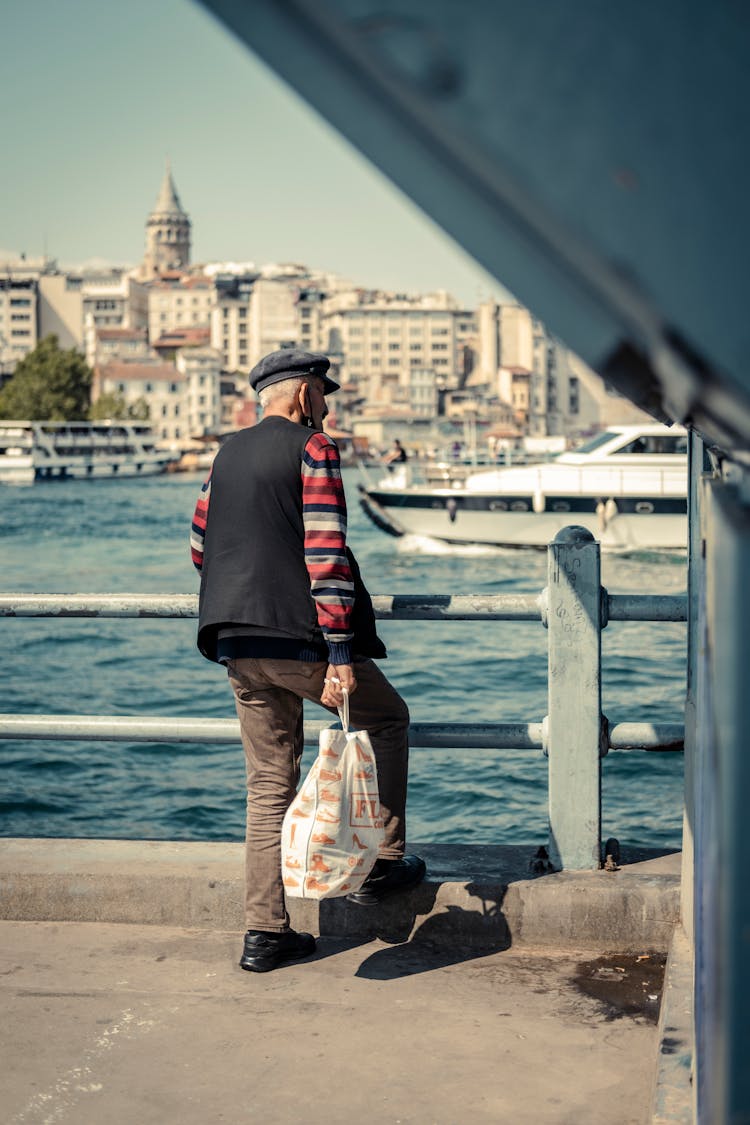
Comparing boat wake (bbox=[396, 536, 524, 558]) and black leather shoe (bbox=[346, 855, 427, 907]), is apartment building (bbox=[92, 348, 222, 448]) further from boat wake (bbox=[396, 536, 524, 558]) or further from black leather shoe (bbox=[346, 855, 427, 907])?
black leather shoe (bbox=[346, 855, 427, 907])

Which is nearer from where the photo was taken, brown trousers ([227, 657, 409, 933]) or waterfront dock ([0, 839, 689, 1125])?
waterfront dock ([0, 839, 689, 1125])

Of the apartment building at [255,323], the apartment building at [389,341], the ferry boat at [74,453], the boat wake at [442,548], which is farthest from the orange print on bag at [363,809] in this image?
the apartment building at [255,323]

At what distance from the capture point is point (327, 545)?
10.8ft

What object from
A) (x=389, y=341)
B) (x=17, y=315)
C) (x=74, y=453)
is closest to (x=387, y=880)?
(x=74, y=453)

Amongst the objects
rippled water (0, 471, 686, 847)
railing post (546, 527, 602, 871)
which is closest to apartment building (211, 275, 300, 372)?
rippled water (0, 471, 686, 847)

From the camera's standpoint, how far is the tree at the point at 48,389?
433ft

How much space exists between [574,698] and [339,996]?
3.30 feet

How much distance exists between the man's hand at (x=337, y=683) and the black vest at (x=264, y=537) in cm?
9

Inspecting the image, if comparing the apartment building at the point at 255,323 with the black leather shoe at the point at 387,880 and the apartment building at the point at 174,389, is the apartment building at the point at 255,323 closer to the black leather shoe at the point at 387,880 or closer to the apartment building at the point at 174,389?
the apartment building at the point at 174,389

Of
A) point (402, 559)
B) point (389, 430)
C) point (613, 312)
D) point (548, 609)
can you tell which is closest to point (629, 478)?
point (402, 559)

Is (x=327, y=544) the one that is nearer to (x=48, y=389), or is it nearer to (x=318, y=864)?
(x=318, y=864)

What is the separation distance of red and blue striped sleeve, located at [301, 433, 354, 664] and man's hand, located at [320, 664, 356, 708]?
0.23 ft

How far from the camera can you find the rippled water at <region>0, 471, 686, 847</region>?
10.8 meters

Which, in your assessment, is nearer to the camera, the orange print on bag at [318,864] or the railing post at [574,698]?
the orange print on bag at [318,864]
